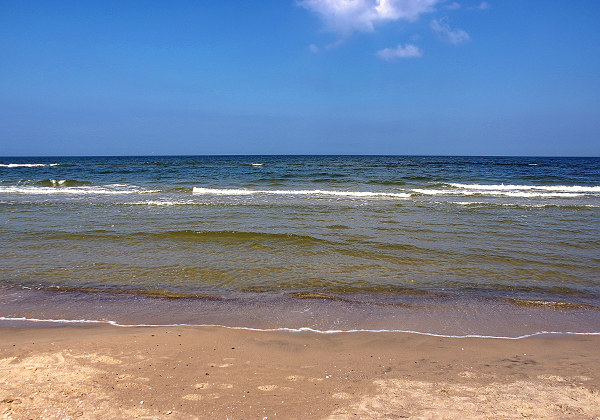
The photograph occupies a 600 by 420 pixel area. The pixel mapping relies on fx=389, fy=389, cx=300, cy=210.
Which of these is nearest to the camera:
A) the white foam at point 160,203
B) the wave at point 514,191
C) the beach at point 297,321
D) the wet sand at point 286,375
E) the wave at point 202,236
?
the wet sand at point 286,375

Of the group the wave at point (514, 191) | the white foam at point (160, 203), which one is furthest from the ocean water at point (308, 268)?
the wave at point (514, 191)

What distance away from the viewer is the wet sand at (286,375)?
10.8ft

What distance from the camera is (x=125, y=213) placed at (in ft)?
47.2

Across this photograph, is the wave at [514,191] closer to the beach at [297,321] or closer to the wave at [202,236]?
the beach at [297,321]

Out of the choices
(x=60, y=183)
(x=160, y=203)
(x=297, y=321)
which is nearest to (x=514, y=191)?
(x=160, y=203)

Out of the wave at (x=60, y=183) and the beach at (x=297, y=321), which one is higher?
the wave at (x=60, y=183)

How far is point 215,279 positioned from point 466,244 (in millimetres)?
6376

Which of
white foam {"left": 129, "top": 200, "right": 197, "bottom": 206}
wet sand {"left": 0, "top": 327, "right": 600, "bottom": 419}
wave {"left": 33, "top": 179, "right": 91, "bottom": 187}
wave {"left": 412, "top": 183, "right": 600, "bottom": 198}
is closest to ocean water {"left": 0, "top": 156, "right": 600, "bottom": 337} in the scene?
wet sand {"left": 0, "top": 327, "right": 600, "bottom": 419}

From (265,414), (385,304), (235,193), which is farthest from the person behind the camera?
(235,193)

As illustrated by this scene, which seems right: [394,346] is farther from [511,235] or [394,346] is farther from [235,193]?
[235,193]

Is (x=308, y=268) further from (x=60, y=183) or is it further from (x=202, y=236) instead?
(x=60, y=183)

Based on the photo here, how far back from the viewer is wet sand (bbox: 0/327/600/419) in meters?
3.29

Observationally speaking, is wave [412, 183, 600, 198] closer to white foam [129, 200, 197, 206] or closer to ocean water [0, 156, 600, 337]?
ocean water [0, 156, 600, 337]

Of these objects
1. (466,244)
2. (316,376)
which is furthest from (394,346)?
(466,244)
